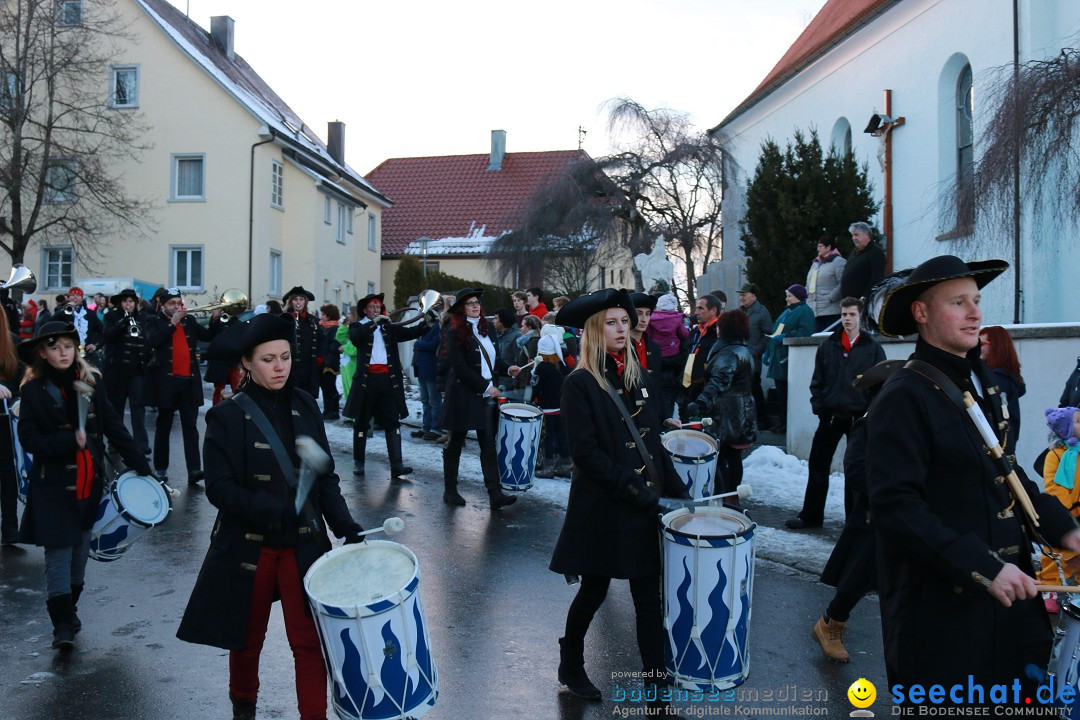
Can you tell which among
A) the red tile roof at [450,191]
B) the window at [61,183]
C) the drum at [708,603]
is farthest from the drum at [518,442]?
the red tile roof at [450,191]

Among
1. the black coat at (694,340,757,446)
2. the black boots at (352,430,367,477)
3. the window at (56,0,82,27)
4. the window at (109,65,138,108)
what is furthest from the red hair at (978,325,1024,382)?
the window at (109,65,138,108)

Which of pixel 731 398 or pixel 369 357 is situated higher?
pixel 369 357

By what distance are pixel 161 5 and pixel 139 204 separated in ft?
30.2

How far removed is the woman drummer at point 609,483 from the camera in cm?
458

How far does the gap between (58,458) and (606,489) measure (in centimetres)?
335

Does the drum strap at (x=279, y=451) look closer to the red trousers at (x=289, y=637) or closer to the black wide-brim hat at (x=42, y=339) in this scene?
the red trousers at (x=289, y=637)

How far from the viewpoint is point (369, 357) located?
36.7 feet

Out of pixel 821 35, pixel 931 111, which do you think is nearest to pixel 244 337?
pixel 931 111

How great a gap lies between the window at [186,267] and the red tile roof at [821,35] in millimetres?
18114

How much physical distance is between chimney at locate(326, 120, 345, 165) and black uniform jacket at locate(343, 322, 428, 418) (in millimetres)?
35749

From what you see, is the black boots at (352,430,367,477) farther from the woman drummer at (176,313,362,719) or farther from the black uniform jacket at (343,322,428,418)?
the woman drummer at (176,313,362,719)

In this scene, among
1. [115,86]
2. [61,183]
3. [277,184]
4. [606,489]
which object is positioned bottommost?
[606,489]

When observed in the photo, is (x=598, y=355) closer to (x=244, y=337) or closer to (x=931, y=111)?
(x=244, y=337)

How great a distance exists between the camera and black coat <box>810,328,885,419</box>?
8039mm
